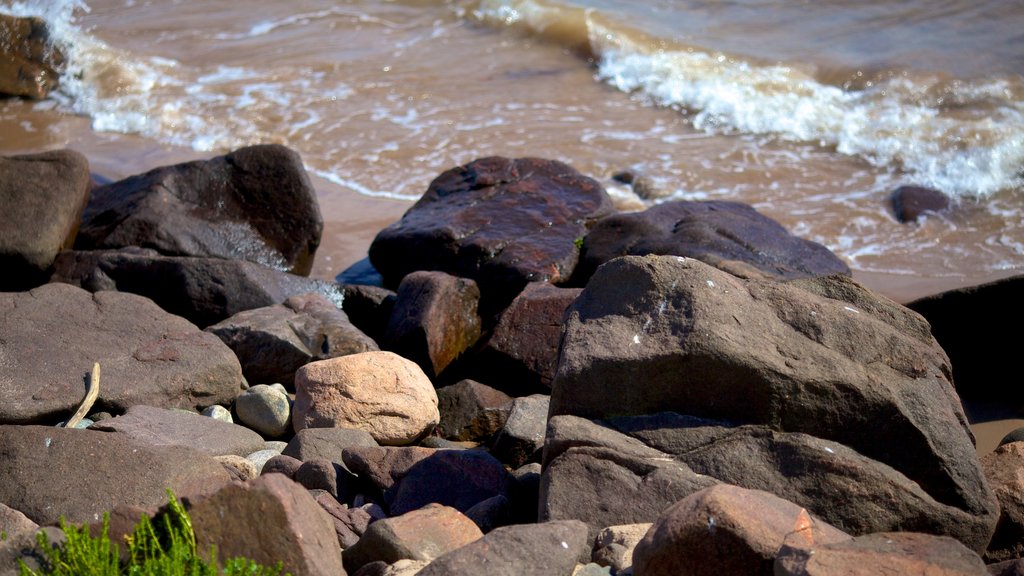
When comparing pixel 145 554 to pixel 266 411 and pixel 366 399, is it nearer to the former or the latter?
pixel 366 399

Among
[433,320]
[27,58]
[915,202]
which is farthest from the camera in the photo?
[27,58]

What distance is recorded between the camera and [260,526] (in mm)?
3135

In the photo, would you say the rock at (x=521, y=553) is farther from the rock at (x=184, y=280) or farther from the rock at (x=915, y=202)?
the rock at (x=915, y=202)

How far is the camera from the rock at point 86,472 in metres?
3.73

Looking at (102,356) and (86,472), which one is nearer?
(86,472)

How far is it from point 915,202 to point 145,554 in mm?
7904

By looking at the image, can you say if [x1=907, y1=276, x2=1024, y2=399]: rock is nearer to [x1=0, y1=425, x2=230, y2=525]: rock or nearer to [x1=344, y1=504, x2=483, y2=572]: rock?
[x1=344, y1=504, x2=483, y2=572]: rock

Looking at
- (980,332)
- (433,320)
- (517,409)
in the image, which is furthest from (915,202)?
(517,409)

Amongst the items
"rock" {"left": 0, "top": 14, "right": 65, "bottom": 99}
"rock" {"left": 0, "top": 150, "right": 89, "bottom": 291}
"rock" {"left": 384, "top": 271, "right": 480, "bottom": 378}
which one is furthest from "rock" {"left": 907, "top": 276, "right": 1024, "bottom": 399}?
"rock" {"left": 0, "top": 14, "right": 65, "bottom": 99}

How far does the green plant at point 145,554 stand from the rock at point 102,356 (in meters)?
1.82

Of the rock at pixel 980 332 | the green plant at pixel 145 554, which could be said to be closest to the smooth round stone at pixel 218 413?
the green plant at pixel 145 554

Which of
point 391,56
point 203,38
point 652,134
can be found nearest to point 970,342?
point 652,134

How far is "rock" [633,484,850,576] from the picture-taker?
119 inches

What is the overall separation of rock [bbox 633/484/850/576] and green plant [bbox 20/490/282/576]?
1.11 meters
